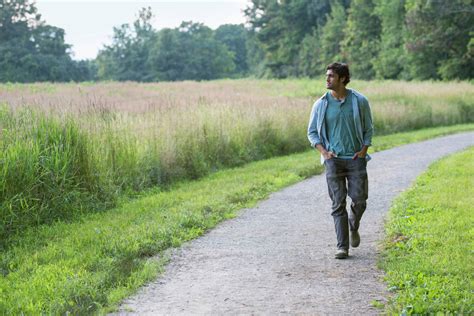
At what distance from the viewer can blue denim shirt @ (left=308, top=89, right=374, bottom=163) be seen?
6.46 meters

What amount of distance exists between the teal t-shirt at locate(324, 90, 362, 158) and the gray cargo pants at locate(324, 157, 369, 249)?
0.35 ft

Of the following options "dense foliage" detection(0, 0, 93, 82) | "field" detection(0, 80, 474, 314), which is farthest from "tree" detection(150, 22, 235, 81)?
"field" detection(0, 80, 474, 314)

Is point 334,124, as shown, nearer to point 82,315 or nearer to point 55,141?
point 82,315

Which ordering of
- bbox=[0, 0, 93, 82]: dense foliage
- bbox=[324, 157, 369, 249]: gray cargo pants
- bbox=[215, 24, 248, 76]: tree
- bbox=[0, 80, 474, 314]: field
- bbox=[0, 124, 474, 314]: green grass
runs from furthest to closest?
bbox=[215, 24, 248, 76]: tree < bbox=[0, 0, 93, 82]: dense foliage < bbox=[324, 157, 369, 249]: gray cargo pants < bbox=[0, 80, 474, 314]: field < bbox=[0, 124, 474, 314]: green grass

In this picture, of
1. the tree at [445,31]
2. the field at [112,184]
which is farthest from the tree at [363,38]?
the field at [112,184]

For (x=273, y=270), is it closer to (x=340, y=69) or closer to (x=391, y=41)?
(x=340, y=69)

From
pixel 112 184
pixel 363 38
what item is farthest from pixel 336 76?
pixel 363 38

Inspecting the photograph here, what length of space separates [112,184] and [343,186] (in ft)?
15.9

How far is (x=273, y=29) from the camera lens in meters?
96.8

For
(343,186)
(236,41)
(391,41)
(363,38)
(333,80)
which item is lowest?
(343,186)

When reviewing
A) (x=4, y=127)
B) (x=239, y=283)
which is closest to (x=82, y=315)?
(x=239, y=283)

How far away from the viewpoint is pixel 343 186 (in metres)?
6.60

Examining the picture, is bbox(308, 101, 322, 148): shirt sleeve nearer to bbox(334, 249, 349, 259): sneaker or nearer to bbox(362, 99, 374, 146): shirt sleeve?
bbox(362, 99, 374, 146): shirt sleeve

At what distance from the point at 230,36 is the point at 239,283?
13470 centimetres
